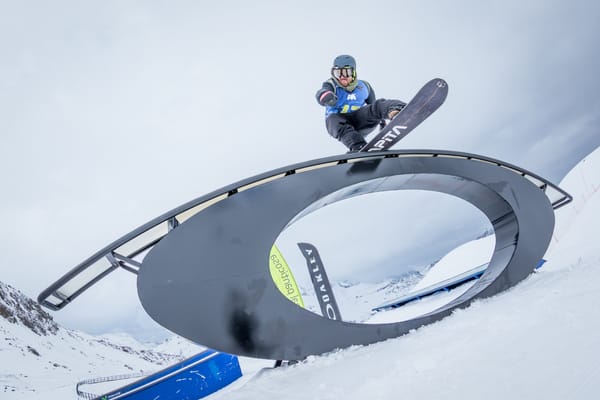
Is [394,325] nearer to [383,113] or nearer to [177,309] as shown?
[177,309]

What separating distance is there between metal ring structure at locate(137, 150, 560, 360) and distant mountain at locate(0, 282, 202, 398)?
15.2 m

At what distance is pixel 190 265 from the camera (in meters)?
2.01

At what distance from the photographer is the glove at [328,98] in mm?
3076

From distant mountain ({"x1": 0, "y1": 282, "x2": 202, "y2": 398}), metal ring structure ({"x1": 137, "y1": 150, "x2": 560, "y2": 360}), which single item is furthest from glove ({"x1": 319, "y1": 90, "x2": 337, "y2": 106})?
distant mountain ({"x1": 0, "y1": 282, "x2": 202, "y2": 398})

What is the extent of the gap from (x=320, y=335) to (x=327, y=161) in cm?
130

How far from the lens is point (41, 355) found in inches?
1439

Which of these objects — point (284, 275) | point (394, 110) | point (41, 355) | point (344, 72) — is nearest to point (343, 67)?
point (344, 72)

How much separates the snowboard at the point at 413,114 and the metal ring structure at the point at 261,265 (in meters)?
0.14

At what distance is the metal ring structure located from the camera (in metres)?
1.94

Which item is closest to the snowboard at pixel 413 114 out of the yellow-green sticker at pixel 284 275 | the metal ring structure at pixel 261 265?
the metal ring structure at pixel 261 265

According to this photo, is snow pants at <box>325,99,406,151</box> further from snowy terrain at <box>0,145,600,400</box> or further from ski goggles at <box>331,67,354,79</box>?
snowy terrain at <box>0,145,600,400</box>

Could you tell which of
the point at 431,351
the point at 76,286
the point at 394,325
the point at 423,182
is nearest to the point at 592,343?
the point at 431,351

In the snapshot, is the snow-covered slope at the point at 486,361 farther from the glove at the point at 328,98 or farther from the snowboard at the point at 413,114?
the glove at the point at 328,98

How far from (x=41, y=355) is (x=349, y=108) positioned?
48376mm
